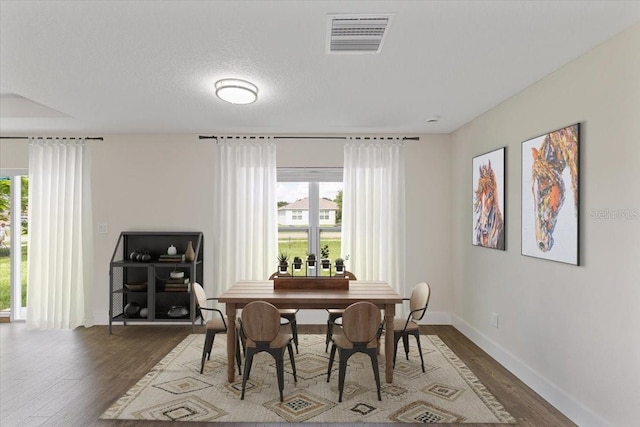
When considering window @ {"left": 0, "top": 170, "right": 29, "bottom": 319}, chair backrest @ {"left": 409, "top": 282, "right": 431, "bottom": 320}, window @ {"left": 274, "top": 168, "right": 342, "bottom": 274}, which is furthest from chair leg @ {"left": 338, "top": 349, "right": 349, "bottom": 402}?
window @ {"left": 0, "top": 170, "right": 29, "bottom": 319}

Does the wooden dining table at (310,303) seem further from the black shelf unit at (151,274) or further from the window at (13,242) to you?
the window at (13,242)

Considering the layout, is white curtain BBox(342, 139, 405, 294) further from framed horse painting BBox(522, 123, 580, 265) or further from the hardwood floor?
framed horse painting BBox(522, 123, 580, 265)

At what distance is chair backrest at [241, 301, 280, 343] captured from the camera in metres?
3.08

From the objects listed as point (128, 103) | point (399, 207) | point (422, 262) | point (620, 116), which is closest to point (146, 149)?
point (128, 103)

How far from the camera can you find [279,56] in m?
2.83

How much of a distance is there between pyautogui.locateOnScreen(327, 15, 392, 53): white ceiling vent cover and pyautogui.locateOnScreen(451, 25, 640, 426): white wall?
142 centimetres

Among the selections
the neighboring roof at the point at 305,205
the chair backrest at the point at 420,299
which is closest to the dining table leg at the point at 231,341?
the chair backrest at the point at 420,299

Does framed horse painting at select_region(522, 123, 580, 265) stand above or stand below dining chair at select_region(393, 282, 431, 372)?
above

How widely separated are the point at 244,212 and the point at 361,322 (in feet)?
8.90

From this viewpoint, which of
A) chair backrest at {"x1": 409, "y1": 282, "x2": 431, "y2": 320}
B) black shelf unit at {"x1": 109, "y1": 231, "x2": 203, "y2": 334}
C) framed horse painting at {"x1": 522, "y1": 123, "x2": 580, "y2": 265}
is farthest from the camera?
black shelf unit at {"x1": 109, "y1": 231, "x2": 203, "y2": 334}

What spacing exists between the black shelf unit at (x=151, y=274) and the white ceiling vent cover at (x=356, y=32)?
3368mm

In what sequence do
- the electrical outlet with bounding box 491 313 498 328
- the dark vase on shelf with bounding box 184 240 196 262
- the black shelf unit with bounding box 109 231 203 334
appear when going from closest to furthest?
the electrical outlet with bounding box 491 313 498 328 < the black shelf unit with bounding box 109 231 203 334 < the dark vase on shelf with bounding box 184 240 196 262

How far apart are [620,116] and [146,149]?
5.05 metres

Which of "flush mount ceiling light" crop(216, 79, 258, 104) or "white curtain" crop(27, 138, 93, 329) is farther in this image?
"white curtain" crop(27, 138, 93, 329)
